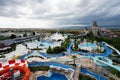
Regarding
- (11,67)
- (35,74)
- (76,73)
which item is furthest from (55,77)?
(11,67)

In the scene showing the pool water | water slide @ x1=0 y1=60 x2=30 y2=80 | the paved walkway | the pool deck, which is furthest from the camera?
the pool water

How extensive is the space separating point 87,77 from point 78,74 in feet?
3.45

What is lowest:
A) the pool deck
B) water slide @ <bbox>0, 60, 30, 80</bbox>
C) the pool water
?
the pool water

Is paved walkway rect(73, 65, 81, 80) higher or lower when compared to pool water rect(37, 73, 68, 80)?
higher

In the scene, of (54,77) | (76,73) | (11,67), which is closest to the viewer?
(11,67)

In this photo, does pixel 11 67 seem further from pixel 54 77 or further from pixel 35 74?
pixel 54 77

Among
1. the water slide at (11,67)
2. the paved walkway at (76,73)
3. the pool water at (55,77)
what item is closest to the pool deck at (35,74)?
the pool water at (55,77)

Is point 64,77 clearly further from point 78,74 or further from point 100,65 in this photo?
point 100,65

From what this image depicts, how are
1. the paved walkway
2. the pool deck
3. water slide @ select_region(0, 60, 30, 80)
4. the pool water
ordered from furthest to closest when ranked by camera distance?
the pool water → the pool deck → the paved walkway → water slide @ select_region(0, 60, 30, 80)

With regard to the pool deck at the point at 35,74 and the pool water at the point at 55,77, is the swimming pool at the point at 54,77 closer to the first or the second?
the pool water at the point at 55,77

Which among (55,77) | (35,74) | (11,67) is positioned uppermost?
(11,67)

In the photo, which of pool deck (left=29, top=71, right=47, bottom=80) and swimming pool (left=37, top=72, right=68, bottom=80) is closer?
pool deck (left=29, top=71, right=47, bottom=80)

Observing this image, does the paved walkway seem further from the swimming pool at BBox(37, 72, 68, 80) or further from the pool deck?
the pool deck

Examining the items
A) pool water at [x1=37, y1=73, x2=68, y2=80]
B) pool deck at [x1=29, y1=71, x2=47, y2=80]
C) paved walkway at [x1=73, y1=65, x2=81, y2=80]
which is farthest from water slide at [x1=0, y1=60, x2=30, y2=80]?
paved walkway at [x1=73, y1=65, x2=81, y2=80]
